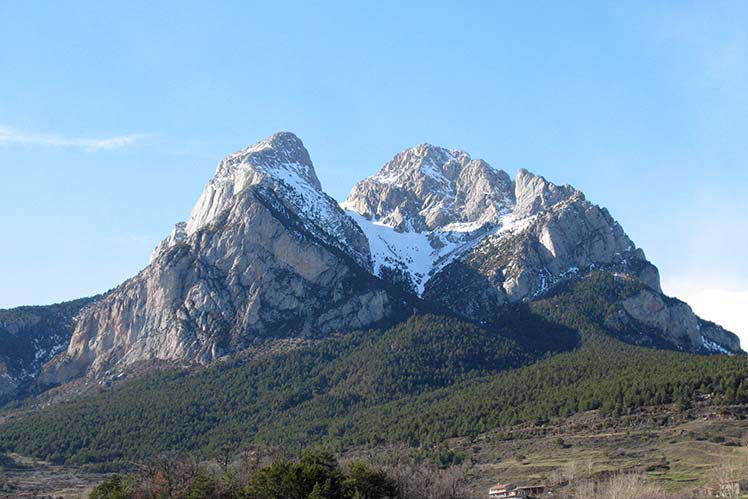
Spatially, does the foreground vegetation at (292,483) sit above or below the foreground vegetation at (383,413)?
below

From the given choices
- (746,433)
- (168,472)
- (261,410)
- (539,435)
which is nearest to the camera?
(168,472)

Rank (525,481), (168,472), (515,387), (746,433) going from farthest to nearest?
(515,387)
(746,433)
(525,481)
(168,472)

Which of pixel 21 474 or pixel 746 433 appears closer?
pixel 746 433

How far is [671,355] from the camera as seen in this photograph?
630 ft

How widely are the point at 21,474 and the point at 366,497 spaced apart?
304ft

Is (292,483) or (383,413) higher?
(383,413)

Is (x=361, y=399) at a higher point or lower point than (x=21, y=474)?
higher

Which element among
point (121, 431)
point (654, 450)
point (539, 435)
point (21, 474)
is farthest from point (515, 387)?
point (21, 474)

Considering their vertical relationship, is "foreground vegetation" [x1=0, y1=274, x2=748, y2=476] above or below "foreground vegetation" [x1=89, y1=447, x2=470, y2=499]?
above

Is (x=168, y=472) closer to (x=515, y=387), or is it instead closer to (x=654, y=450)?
(x=654, y=450)

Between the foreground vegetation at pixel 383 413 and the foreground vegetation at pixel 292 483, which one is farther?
the foreground vegetation at pixel 383 413

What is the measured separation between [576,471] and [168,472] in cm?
5787

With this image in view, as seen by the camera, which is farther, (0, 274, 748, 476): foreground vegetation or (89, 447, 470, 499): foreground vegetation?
(0, 274, 748, 476): foreground vegetation

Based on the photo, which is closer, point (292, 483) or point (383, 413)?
point (292, 483)
